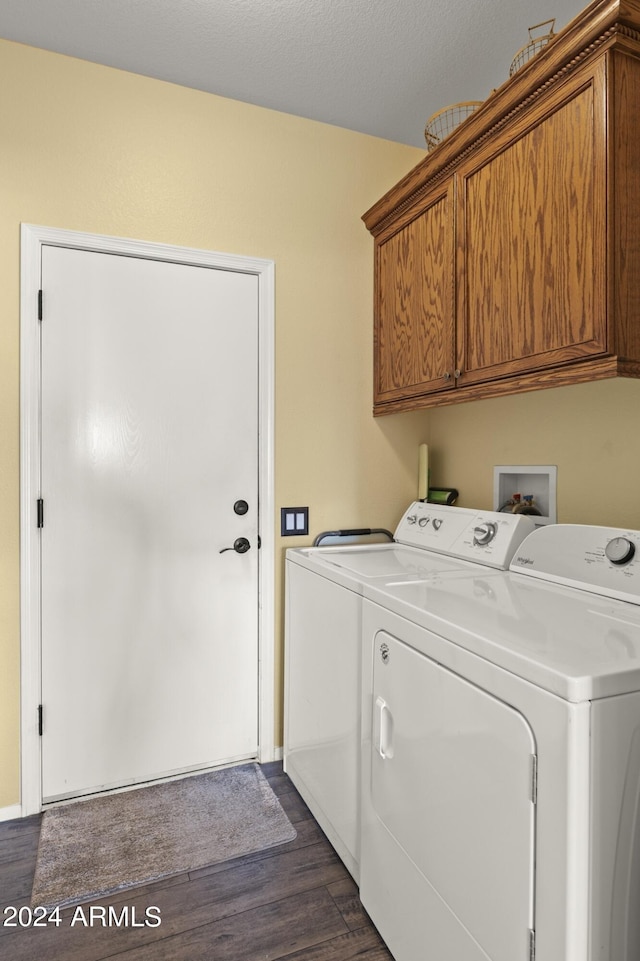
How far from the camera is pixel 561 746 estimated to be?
2.81 ft

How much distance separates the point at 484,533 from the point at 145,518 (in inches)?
48.2

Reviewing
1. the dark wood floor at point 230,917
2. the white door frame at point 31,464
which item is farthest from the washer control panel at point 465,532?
the white door frame at point 31,464

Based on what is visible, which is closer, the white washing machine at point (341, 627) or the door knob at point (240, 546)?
the white washing machine at point (341, 627)

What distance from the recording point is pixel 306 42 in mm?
1842

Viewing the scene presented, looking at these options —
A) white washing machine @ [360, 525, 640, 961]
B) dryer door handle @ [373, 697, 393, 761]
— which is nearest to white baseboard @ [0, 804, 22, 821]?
white washing machine @ [360, 525, 640, 961]

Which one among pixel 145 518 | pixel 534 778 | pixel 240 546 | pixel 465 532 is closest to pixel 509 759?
pixel 534 778

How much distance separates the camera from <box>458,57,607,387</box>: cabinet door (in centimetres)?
132

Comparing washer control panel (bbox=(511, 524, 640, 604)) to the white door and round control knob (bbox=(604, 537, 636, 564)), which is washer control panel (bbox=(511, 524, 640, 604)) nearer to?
round control knob (bbox=(604, 537, 636, 564))

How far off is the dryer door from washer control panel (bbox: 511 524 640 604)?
51 cm

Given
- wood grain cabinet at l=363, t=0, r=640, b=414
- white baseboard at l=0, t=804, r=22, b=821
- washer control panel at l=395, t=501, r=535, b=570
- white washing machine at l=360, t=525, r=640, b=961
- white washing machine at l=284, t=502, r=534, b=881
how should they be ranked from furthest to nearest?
white baseboard at l=0, t=804, r=22, b=821, washer control panel at l=395, t=501, r=535, b=570, white washing machine at l=284, t=502, r=534, b=881, wood grain cabinet at l=363, t=0, r=640, b=414, white washing machine at l=360, t=525, r=640, b=961

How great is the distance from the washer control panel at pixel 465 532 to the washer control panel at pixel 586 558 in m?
0.09

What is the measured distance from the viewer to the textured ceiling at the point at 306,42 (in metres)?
1.70

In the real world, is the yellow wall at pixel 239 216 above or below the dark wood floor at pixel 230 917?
above

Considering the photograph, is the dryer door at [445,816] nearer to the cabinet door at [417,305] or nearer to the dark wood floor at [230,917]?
the dark wood floor at [230,917]
